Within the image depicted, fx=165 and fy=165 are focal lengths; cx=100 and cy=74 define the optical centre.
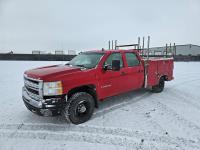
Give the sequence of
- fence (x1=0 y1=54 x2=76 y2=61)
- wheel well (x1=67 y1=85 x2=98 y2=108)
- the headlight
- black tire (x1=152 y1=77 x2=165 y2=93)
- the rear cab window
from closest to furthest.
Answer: the headlight < wheel well (x1=67 y1=85 x2=98 y2=108) < the rear cab window < black tire (x1=152 y1=77 x2=165 y2=93) < fence (x1=0 y1=54 x2=76 y2=61)

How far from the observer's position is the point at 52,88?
368 cm

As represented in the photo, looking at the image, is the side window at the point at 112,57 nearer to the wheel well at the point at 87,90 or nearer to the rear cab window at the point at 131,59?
the rear cab window at the point at 131,59

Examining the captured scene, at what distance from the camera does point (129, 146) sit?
325 centimetres

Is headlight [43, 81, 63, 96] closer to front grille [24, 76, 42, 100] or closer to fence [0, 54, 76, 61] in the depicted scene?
front grille [24, 76, 42, 100]

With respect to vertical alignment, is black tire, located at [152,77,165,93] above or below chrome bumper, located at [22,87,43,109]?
below

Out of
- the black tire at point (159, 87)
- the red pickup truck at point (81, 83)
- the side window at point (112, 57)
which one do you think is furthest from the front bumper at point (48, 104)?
the black tire at point (159, 87)

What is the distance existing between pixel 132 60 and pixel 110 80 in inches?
54.2

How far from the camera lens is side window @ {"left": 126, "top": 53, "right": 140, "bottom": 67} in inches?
218

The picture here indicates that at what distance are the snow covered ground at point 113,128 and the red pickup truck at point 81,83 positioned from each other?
0.44m

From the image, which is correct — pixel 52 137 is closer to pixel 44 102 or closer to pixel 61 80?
pixel 44 102

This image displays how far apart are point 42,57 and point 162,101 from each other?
23958mm

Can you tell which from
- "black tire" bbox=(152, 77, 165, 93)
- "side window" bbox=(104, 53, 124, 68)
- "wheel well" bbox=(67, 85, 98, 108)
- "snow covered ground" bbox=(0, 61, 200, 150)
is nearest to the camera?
"snow covered ground" bbox=(0, 61, 200, 150)

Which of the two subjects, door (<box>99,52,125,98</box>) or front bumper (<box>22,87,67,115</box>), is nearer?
front bumper (<box>22,87,67,115</box>)

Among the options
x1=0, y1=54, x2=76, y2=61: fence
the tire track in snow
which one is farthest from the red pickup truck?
x1=0, y1=54, x2=76, y2=61: fence
